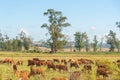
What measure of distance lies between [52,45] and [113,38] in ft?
113

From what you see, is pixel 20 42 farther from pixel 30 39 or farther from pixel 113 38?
pixel 113 38

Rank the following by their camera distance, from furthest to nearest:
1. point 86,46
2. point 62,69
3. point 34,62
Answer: point 86,46 < point 34,62 < point 62,69

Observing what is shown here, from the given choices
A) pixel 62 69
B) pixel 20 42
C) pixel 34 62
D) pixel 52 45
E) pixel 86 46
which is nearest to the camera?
pixel 62 69

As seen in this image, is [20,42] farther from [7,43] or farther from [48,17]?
[48,17]

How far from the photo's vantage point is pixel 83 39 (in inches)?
4916

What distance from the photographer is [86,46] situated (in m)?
132

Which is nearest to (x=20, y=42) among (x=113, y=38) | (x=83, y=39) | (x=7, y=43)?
(x=7, y=43)

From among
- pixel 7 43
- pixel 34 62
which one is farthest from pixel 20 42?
pixel 34 62

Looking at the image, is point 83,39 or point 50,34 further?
point 83,39

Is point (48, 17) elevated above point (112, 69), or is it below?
above

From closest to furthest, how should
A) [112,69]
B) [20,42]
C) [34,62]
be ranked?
[112,69]
[34,62]
[20,42]

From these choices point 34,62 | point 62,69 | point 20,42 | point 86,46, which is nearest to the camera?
point 62,69

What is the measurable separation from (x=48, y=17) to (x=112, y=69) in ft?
318

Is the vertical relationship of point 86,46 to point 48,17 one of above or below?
below
